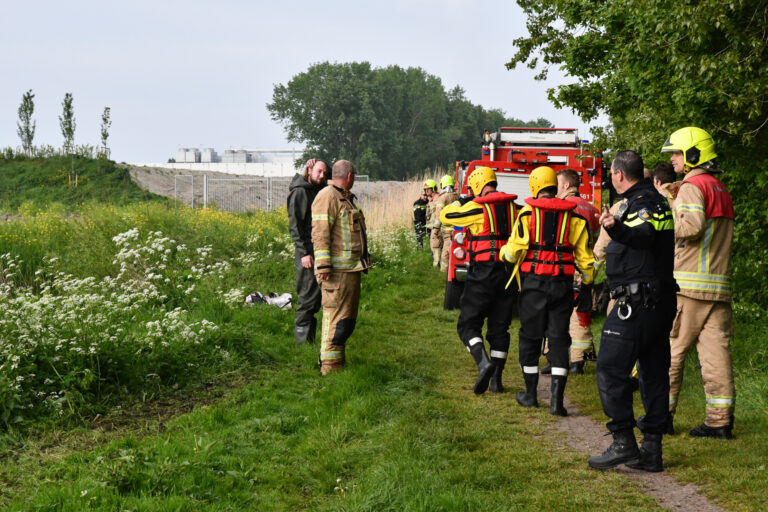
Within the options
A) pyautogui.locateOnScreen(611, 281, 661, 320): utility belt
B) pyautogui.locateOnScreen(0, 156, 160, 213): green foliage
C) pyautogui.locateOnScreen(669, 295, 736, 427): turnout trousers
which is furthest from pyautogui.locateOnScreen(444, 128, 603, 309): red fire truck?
pyautogui.locateOnScreen(0, 156, 160, 213): green foliage

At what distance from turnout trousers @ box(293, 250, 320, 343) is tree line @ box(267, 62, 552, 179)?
189ft

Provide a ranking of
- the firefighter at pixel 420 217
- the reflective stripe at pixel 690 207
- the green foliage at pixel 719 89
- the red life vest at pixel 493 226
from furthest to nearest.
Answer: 1. the firefighter at pixel 420 217
2. the red life vest at pixel 493 226
3. the green foliage at pixel 719 89
4. the reflective stripe at pixel 690 207

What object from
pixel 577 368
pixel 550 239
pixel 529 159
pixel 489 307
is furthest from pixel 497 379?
pixel 529 159

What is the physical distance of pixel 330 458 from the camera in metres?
4.93

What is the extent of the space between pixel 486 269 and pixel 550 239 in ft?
2.93

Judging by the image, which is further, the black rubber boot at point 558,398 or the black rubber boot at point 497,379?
the black rubber boot at point 497,379

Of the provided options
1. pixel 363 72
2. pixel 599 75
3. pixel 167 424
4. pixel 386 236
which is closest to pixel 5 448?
pixel 167 424

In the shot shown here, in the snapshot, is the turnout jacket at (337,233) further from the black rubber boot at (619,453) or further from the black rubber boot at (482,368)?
the black rubber boot at (619,453)

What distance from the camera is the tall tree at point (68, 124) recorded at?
34656 mm

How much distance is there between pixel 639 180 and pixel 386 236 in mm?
12995

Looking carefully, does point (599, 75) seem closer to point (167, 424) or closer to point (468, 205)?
point (468, 205)

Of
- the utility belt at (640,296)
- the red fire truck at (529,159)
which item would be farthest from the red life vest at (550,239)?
the red fire truck at (529,159)

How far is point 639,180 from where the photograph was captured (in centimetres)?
484

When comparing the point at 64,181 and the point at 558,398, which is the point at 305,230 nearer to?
the point at 558,398
